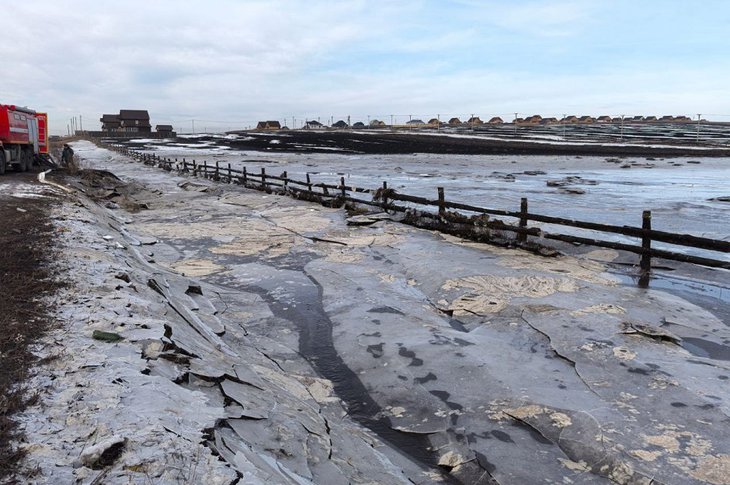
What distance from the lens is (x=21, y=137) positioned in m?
23.1

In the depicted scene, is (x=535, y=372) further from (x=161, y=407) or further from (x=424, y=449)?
(x=161, y=407)

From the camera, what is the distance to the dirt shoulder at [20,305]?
10.1ft

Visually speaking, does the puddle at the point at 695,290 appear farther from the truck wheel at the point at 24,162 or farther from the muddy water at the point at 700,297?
the truck wheel at the point at 24,162

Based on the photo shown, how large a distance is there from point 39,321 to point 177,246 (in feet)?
27.2

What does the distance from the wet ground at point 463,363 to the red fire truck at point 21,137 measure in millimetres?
15400

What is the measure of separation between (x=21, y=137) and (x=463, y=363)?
25.0 metres

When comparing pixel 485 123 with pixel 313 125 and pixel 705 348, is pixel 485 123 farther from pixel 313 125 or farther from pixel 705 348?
pixel 705 348

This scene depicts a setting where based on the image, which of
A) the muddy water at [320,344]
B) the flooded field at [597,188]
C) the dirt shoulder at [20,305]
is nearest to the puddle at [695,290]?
the flooded field at [597,188]

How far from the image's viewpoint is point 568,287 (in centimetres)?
859

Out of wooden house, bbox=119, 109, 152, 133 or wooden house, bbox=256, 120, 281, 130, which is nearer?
wooden house, bbox=119, 109, 152, 133

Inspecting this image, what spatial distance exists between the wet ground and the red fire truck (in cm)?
1540

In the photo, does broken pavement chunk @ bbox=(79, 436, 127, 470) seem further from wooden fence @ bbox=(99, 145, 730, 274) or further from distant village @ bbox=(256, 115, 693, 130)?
distant village @ bbox=(256, 115, 693, 130)

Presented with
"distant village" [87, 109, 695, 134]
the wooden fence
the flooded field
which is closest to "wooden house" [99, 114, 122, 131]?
Result: "distant village" [87, 109, 695, 134]

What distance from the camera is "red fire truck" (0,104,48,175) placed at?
70.0 ft
